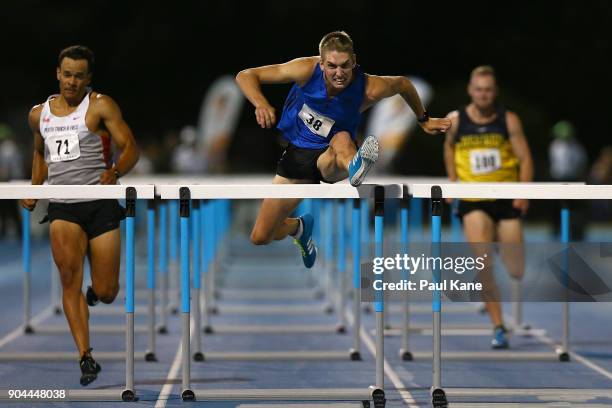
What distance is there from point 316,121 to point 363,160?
97 cm

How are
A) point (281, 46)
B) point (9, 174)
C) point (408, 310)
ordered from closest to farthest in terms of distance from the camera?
point (408, 310) < point (9, 174) < point (281, 46)

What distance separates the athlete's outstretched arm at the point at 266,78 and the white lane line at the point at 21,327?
3.99 metres

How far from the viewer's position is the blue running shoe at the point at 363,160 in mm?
6469

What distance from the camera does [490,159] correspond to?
9469 mm

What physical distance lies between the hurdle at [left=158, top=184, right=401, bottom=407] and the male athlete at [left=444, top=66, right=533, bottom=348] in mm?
2441

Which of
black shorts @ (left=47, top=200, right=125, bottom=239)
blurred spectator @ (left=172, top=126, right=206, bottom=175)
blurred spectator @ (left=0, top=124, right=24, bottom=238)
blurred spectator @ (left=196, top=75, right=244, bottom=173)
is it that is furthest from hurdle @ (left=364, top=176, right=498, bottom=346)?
blurred spectator @ (left=196, top=75, right=244, bottom=173)

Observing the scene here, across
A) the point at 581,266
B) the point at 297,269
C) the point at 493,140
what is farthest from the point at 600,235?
the point at 581,266

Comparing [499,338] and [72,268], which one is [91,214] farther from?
[499,338]

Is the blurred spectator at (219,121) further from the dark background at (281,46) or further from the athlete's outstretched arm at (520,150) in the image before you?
the athlete's outstretched arm at (520,150)

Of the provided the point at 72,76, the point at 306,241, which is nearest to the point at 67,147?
the point at 72,76

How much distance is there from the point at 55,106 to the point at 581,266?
3.20m

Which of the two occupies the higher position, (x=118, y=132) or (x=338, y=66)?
(x=338, y=66)

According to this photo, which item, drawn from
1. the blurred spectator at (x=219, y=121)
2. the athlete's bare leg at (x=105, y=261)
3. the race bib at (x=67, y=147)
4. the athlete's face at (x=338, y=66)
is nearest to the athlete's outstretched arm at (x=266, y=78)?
the athlete's face at (x=338, y=66)

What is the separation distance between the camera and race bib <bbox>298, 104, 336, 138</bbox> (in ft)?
24.2
